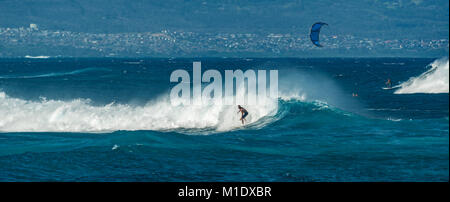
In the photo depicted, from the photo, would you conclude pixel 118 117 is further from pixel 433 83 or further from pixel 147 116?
pixel 433 83

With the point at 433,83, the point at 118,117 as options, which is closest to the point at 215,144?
the point at 118,117

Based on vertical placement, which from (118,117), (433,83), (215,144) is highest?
(433,83)

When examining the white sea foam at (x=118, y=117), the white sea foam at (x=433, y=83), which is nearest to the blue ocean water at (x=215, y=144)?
the white sea foam at (x=118, y=117)

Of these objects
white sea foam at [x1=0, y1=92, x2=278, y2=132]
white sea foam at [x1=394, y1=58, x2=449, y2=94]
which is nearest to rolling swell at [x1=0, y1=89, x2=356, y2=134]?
white sea foam at [x1=0, y1=92, x2=278, y2=132]

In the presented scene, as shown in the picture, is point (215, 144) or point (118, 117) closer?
point (215, 144)

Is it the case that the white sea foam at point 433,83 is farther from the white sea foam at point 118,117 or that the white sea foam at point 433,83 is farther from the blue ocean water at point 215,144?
the white sea foam at point 118,117

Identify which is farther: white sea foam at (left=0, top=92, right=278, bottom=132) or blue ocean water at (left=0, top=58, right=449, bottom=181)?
white sea foam at (left=0, top=92, right=278, bottom=132)

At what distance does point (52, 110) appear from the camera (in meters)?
31.8

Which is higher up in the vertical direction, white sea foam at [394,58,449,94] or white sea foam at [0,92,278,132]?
white sea foam at [394,58,449,94]

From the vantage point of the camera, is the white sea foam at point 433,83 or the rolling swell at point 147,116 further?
the white sea foam at point 433,83

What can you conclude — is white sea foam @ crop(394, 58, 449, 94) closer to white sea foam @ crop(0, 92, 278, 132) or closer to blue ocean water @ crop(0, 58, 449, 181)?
blue ocean water @ crop(0, 58, 449, 181)

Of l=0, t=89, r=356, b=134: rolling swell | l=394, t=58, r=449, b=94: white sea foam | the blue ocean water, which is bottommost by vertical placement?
the blue ocean water

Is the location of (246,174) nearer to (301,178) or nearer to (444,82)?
(301,178)

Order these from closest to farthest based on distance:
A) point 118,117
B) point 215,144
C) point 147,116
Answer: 1. point 215,144
2. point 118,117
3. point 147,116
